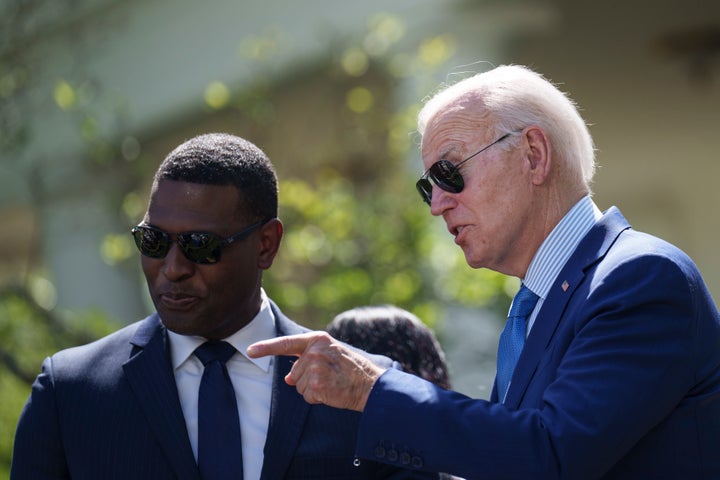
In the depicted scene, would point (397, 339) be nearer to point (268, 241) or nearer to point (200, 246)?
point (268, 241)

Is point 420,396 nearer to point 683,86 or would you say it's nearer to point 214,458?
point 214,458

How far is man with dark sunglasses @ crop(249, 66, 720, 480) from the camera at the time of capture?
2129mm

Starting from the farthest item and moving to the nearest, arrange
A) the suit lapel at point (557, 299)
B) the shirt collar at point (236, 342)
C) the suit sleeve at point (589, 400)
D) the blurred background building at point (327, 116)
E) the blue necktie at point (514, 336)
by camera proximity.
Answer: the blurred background building at point (327, 116), the shirt collar at point (236, 342), the blue necktie at point (514, 336), the suit lapel at point (557, 299), the suit sleeve at point (589, 400)

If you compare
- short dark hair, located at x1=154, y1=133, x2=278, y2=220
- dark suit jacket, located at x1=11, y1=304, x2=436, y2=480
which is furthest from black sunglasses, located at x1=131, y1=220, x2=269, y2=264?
dark suit jacket, located at x1=11, y1=304, x2=436, y2=480

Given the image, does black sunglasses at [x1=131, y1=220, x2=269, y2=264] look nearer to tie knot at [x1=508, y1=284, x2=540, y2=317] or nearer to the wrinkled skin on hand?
the wrinkled skin on hand

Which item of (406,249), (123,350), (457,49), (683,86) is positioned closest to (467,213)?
(123,350)

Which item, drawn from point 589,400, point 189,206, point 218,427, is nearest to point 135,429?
point 218,427

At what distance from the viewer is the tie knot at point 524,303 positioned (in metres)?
2.70

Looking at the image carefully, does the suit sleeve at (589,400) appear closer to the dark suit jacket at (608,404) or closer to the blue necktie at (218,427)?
the dark suit jacket at (608,404)

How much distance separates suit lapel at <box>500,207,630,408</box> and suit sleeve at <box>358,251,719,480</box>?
12cm

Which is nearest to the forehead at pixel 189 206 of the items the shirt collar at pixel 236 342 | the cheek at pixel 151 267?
the cheek at pixel 151 267

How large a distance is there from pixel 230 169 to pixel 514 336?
0.97m

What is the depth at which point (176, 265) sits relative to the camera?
2.80m

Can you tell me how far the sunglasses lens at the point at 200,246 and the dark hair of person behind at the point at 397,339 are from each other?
907mm
